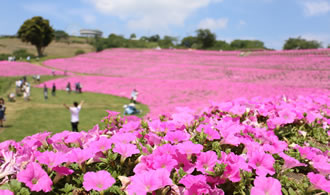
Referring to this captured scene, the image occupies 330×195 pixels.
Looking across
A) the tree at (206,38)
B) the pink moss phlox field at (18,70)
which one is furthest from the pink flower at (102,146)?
the tree at (206,38)

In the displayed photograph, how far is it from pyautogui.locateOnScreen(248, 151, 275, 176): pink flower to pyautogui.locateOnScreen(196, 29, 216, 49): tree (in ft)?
235

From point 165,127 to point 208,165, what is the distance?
73 cm

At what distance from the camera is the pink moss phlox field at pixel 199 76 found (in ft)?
57.2

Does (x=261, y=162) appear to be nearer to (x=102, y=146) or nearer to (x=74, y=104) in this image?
(x=102, y=146)

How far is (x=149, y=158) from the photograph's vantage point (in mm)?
1451

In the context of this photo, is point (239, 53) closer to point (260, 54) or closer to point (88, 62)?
point (260, 54)

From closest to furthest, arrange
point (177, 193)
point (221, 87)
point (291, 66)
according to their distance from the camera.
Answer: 1. point (177, 193)
2. point (221, 87)
3. point (291, 66)

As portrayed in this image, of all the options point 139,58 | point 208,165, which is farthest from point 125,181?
point 139,58

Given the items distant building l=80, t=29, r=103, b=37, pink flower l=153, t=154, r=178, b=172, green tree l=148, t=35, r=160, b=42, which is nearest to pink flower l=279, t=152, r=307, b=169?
pink flower l=153, t=154, r=178, b=172

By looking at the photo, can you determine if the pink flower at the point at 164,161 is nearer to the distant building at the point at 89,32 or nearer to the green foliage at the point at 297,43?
the green foliage at the point at 297,43

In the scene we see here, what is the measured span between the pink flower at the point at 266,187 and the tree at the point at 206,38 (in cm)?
7207

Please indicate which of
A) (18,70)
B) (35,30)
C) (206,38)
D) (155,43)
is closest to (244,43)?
(206,38)

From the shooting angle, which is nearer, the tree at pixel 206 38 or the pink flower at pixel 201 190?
the pink flower at pixel 201 190

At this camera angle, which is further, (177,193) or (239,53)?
(239,53)
